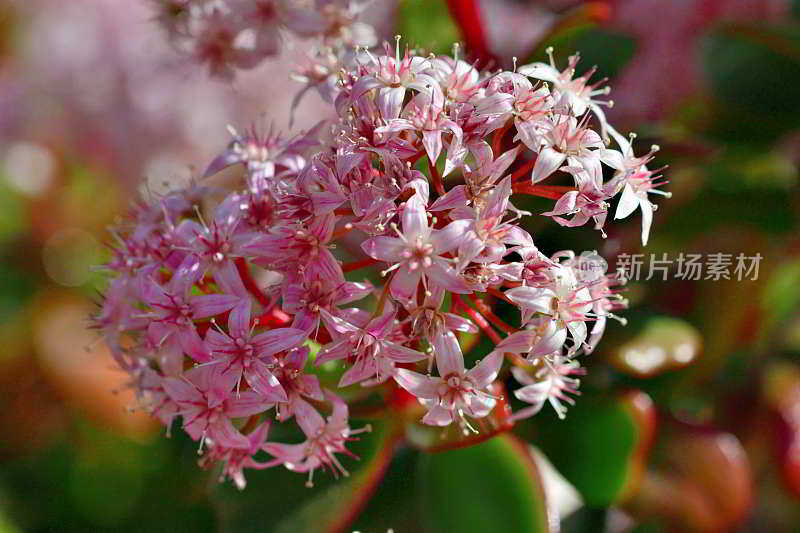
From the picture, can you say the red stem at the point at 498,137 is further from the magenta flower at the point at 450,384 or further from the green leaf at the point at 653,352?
the green leaf at the point at 653,352

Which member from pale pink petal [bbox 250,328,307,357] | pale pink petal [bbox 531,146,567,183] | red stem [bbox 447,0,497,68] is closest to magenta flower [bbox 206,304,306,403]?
pale pink petal [bbox 250,328,307,357]

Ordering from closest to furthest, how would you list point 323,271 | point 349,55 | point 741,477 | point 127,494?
1. point 323,271
2. point 349,55
3. point 741,477
4. point 127,494

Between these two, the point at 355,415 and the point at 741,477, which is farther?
the point at 741,477

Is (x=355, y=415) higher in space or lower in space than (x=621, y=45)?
lower

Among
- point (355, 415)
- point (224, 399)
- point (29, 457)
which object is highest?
point (224, 399)

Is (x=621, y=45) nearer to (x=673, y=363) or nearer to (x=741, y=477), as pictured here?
(x=673, y=363)

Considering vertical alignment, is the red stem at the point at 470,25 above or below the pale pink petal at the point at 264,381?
above

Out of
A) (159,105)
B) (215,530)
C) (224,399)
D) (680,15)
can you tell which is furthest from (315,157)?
(159,105)

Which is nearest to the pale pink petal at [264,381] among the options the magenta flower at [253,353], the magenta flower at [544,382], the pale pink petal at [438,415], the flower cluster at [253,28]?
the magenta flower at [253,353]

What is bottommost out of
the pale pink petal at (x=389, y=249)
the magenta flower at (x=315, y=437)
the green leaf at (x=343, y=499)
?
the green leaf at (x=343, y=499)
